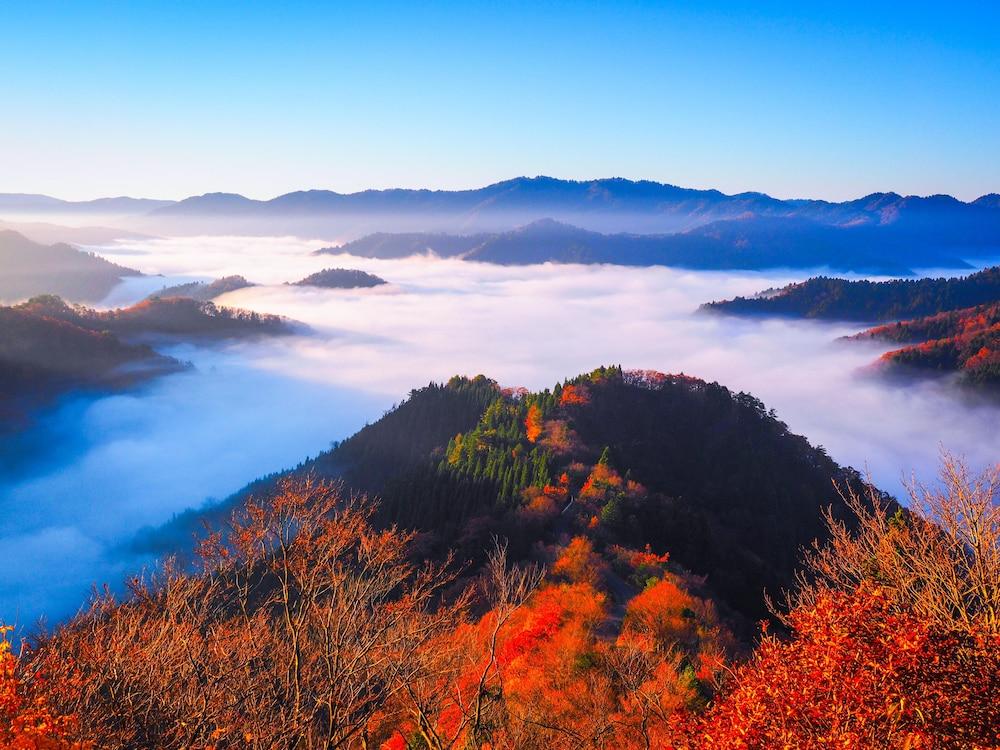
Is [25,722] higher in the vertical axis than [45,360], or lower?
higher

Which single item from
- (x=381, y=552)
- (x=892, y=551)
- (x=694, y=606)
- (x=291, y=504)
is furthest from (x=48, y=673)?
(x=694, y=606)

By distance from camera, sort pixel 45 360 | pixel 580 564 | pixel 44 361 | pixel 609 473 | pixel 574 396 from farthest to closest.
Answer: pixel 45 360 → pixel 44 361 → pixel 574 396 → pixel 609 473 → pixel 580 564

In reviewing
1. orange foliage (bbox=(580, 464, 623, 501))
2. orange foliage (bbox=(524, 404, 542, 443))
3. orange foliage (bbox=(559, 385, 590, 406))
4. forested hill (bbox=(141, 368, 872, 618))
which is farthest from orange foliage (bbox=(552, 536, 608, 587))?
orange foliage (bbox=(559, 385, 590, 406))

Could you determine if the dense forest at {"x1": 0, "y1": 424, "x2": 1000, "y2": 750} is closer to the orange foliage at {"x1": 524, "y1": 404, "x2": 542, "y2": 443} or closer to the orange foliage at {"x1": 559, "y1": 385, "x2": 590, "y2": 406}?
the orange foliage at {"x1": 524, "y1": 404, "x2": 542, "y2": 443}

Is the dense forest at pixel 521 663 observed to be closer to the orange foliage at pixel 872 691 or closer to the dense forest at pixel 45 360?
the orange foliage at pixel 872 691

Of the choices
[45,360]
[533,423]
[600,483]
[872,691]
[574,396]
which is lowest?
[45,360]

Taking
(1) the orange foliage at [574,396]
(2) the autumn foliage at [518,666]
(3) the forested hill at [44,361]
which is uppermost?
(2) the autumn foliage at [518,666]

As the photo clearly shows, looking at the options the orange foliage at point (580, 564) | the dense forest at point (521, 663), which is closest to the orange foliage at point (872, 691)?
the dense forest at point (521, 663)

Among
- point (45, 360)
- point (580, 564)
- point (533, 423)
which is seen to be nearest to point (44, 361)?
point (45, 360)

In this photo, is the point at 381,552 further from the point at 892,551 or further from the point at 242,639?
the point at 892,551

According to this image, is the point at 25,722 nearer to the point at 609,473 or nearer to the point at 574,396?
the point at 609,473
